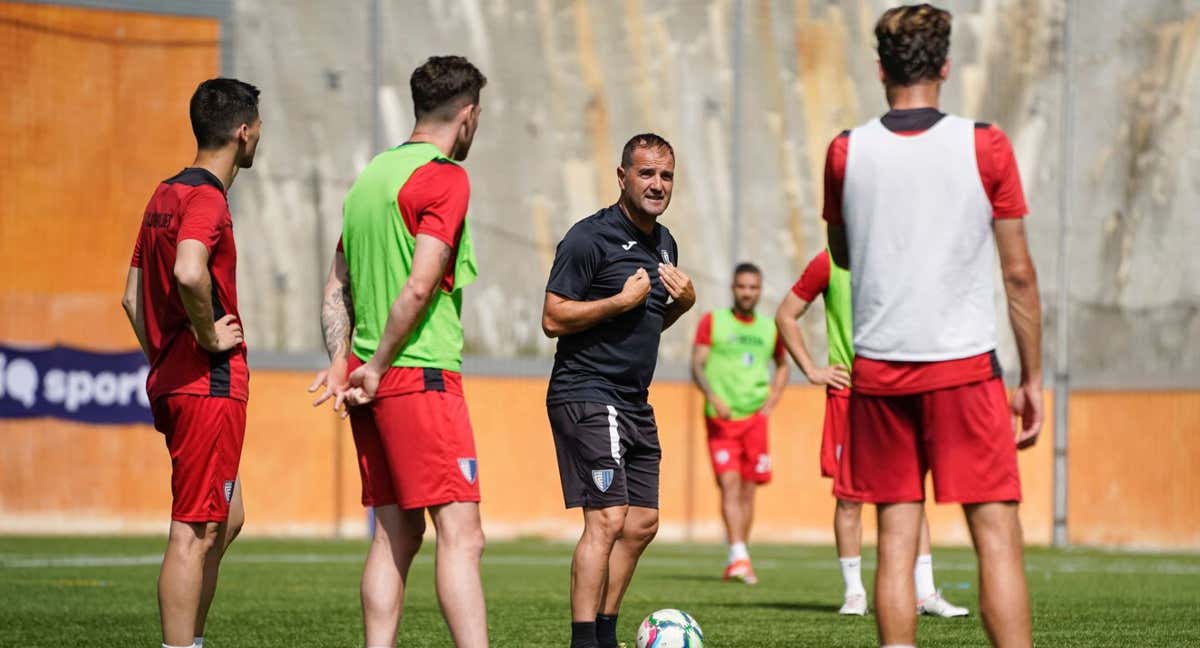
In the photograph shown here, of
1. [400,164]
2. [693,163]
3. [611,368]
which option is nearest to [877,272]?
[400,164]

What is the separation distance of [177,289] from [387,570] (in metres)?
1.31

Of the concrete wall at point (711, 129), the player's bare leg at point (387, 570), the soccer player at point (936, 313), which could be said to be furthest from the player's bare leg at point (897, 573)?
the concrete wall at point (711, 129)

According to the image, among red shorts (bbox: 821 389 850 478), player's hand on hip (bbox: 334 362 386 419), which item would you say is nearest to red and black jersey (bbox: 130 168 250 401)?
player's hand on hip (bbox: 334 362 386 419)

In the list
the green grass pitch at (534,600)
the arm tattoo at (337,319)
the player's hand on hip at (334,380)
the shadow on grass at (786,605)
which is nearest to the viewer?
the player's hand on hip at (334,380)

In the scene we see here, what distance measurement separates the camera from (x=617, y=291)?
779 centimetres

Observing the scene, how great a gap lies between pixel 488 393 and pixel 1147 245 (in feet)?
28.1

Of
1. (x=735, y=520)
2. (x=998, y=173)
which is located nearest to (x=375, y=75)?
(x=735, y=520)

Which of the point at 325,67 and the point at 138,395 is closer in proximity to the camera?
the point at 138,395

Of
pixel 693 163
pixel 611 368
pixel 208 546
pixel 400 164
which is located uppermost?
pixel 693 163

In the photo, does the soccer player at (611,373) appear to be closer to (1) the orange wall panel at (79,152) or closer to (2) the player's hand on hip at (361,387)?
(2) the player's hand on hip at (361,387)

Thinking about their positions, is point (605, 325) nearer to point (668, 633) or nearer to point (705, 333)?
point (668, 633)

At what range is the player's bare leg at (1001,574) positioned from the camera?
543 cm

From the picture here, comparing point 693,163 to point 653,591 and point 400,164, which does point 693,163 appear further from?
point 400,164

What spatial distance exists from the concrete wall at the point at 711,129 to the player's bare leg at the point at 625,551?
1417cm
